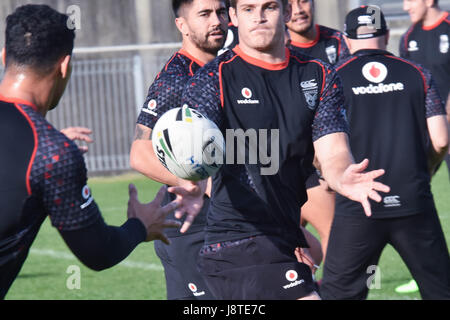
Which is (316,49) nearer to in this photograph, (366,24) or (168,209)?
(366,24)

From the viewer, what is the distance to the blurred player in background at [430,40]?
1178 cm

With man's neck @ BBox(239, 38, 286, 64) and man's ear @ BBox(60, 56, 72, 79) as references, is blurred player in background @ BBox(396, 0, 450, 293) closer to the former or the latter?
man's neck @ BBox(239, 38, 286, 64)

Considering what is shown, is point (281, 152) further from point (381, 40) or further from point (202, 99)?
point (381, 40)

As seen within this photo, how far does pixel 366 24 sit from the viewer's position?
677cm

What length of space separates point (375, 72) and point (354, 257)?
141cm

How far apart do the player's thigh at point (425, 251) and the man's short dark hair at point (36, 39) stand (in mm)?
3290

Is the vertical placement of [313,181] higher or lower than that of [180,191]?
lower

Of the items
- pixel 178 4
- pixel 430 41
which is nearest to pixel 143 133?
pixel 178 4

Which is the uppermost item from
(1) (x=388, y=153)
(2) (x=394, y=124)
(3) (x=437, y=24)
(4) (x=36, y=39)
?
(4) (x=36, y=39)

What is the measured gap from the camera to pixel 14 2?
64.8 ft

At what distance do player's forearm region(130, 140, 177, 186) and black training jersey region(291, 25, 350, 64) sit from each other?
10.7 feet

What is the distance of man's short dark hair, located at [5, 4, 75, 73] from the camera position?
3.86m

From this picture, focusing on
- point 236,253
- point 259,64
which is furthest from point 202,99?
point 236,253
